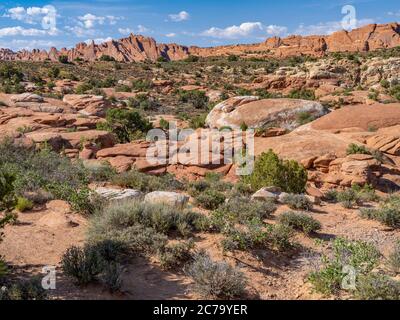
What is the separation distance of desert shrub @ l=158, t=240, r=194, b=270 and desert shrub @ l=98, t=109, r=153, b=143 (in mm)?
11534

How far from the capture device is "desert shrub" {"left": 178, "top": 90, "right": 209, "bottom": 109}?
94.6ft

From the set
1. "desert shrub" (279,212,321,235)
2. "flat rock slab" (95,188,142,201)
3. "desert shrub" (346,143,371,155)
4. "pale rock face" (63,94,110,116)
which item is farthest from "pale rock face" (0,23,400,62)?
"desert shrub" (279,212,321,235)

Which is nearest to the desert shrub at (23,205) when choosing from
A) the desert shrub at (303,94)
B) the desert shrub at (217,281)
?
the desert shrub at (217,281)

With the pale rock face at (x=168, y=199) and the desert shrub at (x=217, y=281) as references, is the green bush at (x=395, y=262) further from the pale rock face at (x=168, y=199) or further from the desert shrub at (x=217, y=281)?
the pale rock face at (x=168, y=199)

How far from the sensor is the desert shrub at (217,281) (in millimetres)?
4482

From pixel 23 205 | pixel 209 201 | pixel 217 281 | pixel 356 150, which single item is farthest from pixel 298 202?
pixel 23 205

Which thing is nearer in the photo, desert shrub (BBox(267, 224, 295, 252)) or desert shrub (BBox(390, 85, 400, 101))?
desert shrub (BBox(267, 224, 295, 252))

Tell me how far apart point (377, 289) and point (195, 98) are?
26734 millimetres

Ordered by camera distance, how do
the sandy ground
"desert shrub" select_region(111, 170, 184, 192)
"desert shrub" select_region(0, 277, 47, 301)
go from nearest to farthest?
Result: "desert shrub" select_region(0, 277, 47, 301), the sandy ground, "desert shrub" select_region(111, 170, 184, 192)

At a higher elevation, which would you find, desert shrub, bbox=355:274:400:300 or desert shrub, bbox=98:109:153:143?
desert shrub, bbox=98:109:153:143

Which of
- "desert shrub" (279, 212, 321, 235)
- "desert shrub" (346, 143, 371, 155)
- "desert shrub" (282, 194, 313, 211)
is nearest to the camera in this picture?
"desert shrub" (279, 212, 321, 235)

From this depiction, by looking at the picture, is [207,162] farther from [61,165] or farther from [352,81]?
[352,81]

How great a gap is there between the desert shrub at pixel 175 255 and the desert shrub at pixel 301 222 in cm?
207

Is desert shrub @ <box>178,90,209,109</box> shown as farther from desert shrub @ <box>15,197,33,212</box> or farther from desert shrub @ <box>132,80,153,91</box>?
desert shrub @ <box>15,197,33,212</box>
